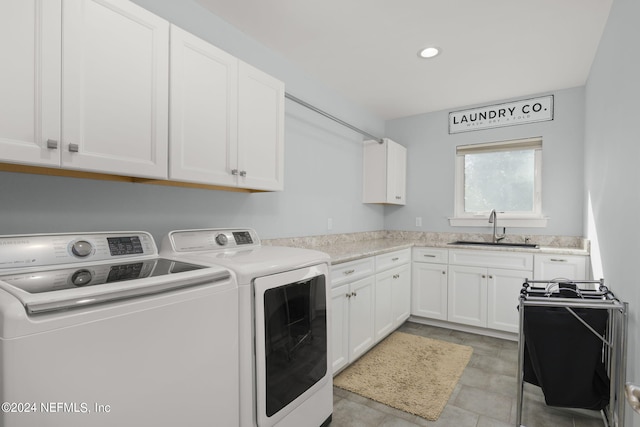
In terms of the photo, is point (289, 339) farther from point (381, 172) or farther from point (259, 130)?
point (381, 172)

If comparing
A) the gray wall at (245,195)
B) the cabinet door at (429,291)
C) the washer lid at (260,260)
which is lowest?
the cabinet door at (429,291)

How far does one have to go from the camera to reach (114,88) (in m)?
1.33

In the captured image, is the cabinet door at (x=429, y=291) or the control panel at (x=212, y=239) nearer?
the control panel at (x=212, y=239)

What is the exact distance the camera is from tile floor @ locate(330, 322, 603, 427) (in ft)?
6.21

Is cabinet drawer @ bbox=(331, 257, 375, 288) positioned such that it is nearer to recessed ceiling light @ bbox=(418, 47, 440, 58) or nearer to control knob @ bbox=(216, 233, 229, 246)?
control knob @ bbox=(216, 233, 229, 246)

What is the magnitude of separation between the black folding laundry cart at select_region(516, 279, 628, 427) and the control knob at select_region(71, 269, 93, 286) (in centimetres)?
198

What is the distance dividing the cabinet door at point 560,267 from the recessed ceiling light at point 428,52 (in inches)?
78.9

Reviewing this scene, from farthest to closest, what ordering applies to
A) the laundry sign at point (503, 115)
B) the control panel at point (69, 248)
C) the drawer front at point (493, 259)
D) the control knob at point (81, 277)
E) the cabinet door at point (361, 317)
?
the laundry sign at point (503, 115) → the drawer front at point (493, 259) → the cabinet door at point (361, 317) → the control panel at point (69, 248) → the control knob at point (81, 277)

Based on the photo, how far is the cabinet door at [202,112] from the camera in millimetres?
1562

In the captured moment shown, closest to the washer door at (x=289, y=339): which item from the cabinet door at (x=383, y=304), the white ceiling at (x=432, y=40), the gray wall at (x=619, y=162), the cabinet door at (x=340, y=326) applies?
the cabinet door at (x=340, y=326)

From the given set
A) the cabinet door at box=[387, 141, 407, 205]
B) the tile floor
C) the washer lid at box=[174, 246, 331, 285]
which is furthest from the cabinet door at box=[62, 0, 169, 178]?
the cabinet door at box=[387, 141, 407, 205]

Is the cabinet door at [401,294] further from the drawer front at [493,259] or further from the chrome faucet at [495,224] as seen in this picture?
the chrome faucet at [495,224]

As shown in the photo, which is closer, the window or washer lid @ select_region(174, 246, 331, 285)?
washer lid @ select_region(174, 246, 331, 285)

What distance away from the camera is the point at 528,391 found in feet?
7.37
